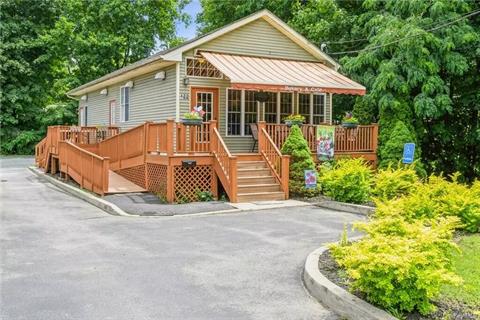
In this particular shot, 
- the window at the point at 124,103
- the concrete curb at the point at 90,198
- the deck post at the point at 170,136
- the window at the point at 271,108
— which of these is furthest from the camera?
the window at the point at 124,103

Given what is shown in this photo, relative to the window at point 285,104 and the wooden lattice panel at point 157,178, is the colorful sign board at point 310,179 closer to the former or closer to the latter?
the wooden lattice panel at point 157,178

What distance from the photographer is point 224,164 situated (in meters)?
12.6

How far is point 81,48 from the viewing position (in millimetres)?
33750

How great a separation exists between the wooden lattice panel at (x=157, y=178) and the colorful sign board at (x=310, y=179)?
380 centimetres

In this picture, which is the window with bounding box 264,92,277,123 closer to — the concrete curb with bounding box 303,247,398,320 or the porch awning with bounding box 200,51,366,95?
the porch awning with bounding box 200,51,366,95

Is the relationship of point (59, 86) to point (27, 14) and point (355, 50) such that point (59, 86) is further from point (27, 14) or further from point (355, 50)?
point (355, 50)

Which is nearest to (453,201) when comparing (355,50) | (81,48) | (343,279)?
(343,279)

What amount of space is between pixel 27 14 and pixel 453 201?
1415 inches

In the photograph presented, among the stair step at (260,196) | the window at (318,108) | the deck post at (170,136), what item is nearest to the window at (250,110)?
the window at (318,108)

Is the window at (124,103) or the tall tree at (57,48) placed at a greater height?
the tall tree at (57,48)

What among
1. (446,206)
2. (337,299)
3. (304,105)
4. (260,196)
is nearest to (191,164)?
(260,196)

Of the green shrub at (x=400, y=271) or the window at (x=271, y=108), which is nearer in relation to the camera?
the green shrub at (x=400, y=271)

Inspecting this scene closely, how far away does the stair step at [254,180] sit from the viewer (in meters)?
12.7

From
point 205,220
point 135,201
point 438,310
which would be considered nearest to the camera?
point 438,310
